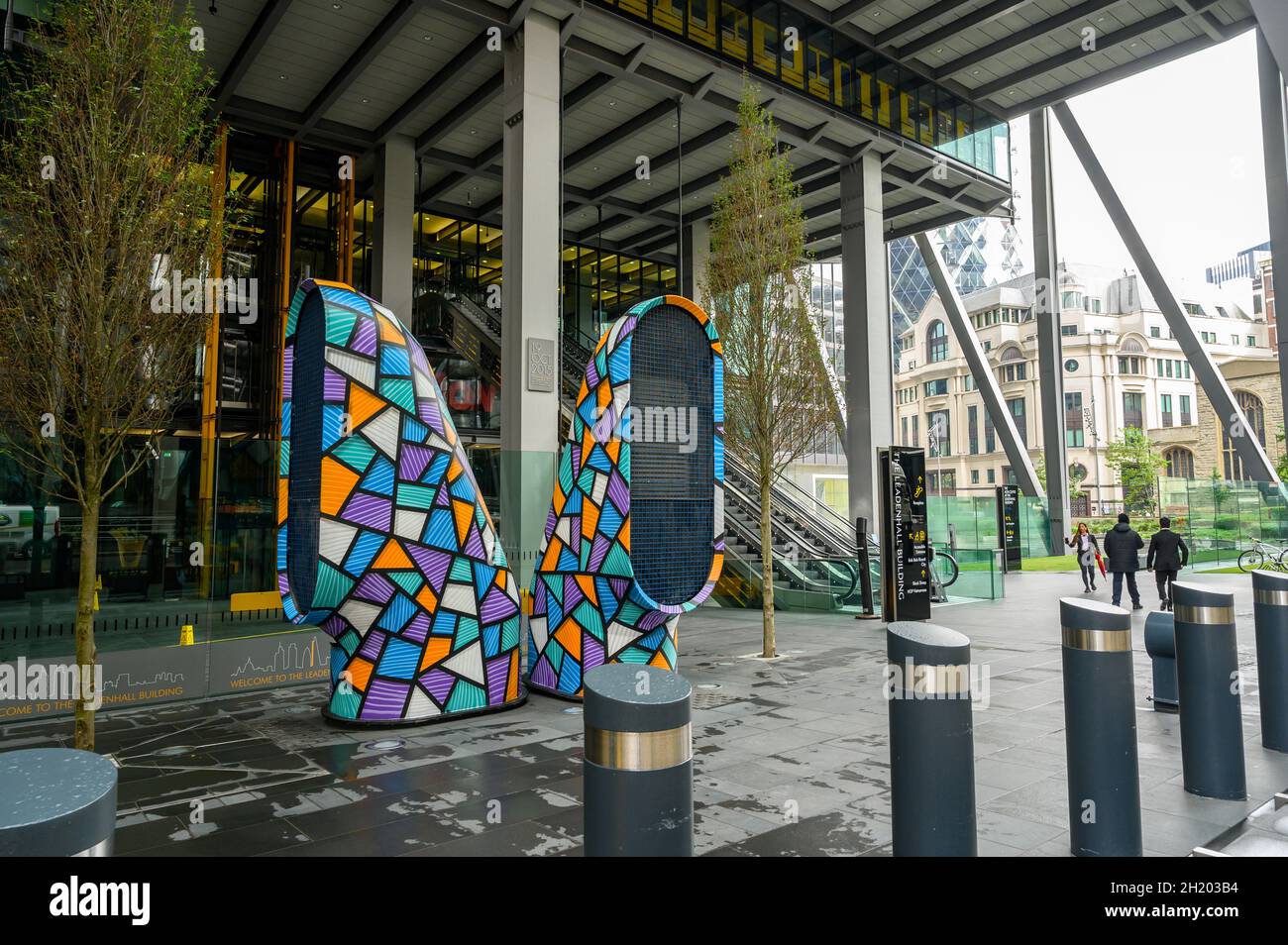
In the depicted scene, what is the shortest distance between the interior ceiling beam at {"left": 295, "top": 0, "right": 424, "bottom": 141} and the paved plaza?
12.4 meters

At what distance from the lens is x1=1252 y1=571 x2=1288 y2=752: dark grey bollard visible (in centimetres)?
582

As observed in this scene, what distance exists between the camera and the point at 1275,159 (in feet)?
62.1

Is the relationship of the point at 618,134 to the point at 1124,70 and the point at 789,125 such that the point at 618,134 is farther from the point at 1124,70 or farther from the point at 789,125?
the point at 1124,70

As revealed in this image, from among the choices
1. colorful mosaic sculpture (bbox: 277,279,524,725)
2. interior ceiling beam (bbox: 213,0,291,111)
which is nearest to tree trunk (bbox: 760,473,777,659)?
colorful mosaic sculpture (bbox: 277,279,524,725)

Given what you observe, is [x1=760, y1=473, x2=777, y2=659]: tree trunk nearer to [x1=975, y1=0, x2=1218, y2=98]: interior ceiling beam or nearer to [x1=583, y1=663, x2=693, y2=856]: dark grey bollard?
[x1=583, y1=663, x2=693, y2=856]: dark grey bollard

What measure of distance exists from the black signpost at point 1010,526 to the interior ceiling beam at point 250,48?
22.0 m

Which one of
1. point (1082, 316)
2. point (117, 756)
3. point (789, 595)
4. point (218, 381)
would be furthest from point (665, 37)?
point (1082, 316)

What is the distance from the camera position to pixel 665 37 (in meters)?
16.5

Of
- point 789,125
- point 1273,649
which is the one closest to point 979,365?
point 789,125

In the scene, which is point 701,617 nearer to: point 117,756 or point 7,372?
point 117,756

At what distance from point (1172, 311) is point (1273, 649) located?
22066 mm

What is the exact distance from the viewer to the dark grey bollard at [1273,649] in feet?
19.1

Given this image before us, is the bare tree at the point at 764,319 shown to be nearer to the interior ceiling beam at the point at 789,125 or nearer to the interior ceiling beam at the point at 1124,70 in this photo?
the interior ceiling beam at the point at 789,125
